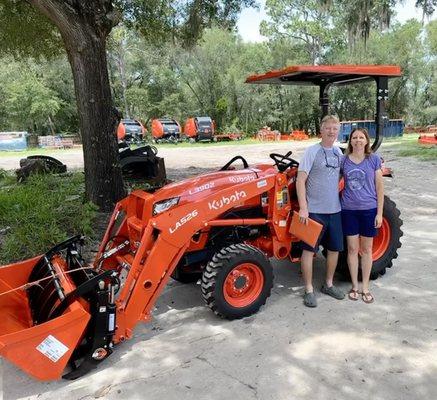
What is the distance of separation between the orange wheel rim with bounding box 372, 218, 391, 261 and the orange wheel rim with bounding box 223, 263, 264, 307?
136 centimetres

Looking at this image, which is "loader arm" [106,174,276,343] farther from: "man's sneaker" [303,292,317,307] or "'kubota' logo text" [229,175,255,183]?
"man's sneaker" [303,292,317,307]

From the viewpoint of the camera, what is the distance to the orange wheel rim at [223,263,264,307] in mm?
3508

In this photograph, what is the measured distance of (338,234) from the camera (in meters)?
3.81

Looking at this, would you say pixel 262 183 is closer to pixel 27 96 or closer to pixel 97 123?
pixel 97 123

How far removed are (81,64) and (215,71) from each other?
3424 cm

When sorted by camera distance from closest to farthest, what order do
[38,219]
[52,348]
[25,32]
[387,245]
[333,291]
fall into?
[52,348] → [333,291] → [387,245] → [38,219] → [25,32]

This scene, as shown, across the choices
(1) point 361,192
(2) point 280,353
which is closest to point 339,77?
(1) point 361,192

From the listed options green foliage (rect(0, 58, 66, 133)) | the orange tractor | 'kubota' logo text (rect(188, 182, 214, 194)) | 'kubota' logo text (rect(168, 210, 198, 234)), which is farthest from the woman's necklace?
green foliage (rect(0, 58, 66, 133))

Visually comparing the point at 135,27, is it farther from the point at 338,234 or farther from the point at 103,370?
the point at 103,370

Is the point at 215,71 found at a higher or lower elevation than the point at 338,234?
higher

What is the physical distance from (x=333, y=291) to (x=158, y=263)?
1639mm

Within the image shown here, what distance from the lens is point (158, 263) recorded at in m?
3.18

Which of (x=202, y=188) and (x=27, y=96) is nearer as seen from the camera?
(x=202, y=188)

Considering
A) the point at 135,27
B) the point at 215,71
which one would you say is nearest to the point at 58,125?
the point at 215,71
